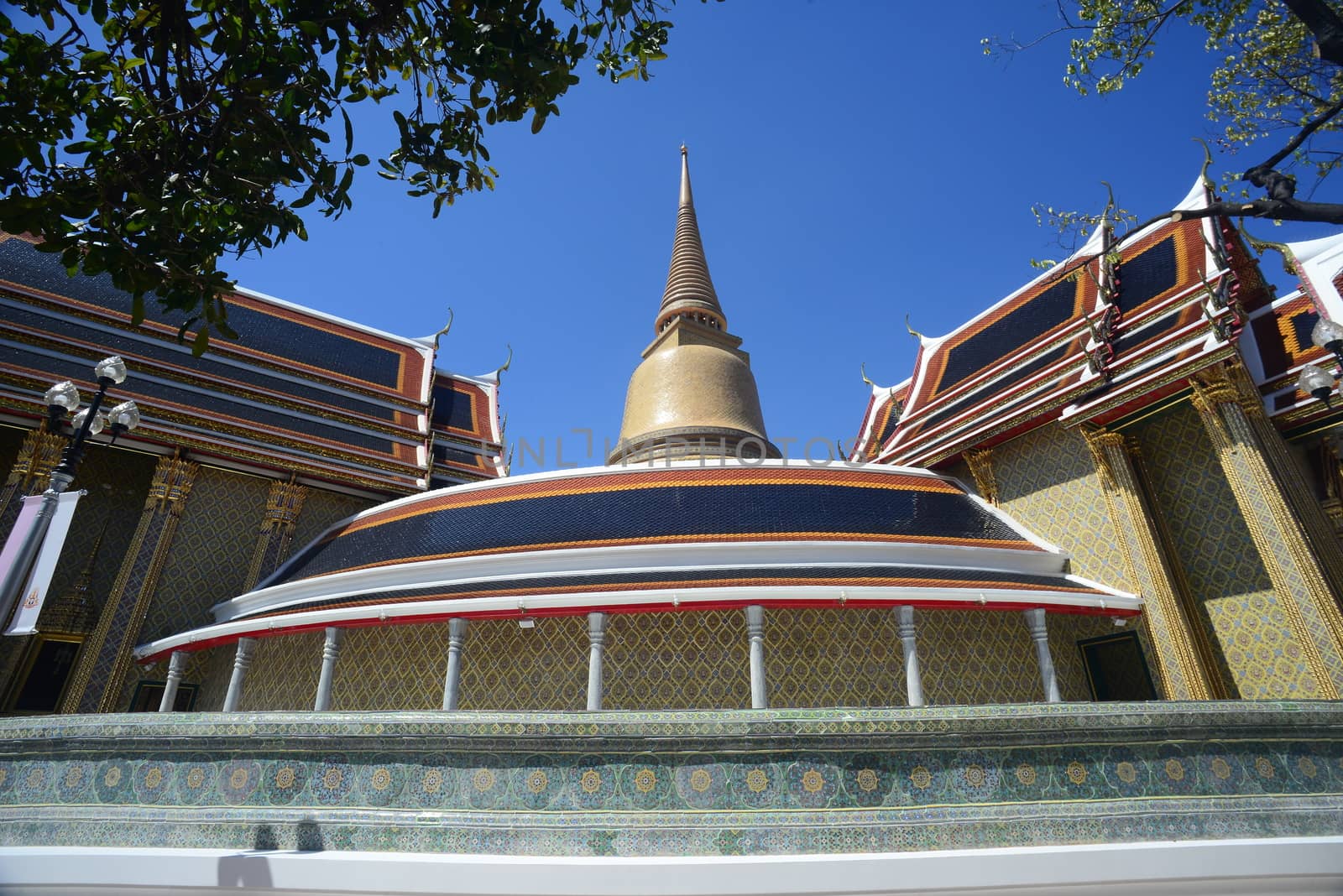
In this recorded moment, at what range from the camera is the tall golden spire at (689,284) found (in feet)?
81.5

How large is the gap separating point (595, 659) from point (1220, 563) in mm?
9799

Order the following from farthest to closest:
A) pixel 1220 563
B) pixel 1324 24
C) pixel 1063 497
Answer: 1. pixel 1063 497
2. pixel 1220 563
3. pixel 1324 24

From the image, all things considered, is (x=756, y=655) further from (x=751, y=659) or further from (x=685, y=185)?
(x=685, y=185)

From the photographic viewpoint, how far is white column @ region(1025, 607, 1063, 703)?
33.5ft

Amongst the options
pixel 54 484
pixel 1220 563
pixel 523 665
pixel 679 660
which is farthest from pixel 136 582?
pixel 1220 563

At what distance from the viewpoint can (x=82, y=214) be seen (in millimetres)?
3988

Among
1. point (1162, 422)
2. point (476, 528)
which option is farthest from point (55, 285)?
point (1162, 422)

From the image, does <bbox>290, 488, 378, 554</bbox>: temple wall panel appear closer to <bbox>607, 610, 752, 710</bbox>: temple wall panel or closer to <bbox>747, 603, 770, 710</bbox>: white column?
<bbox>607, 610, 752, 710</bbox>: temple wall panel

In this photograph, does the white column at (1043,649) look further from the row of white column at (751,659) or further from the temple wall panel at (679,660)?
the temple wall panel at (679,660)

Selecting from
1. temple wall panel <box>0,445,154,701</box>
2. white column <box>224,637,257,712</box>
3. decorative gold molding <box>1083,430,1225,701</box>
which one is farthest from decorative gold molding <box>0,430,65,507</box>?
decorative gold molding <box>1083,430,1225,701</box>

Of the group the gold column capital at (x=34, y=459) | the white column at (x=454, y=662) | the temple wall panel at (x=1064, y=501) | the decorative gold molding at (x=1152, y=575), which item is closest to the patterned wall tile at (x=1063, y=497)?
the temple wall panel at (x=1064, y=501)

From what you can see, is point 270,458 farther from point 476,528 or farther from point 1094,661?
point 1094,661

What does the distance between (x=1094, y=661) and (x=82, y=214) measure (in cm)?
1381

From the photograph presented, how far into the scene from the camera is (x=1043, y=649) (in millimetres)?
10453
